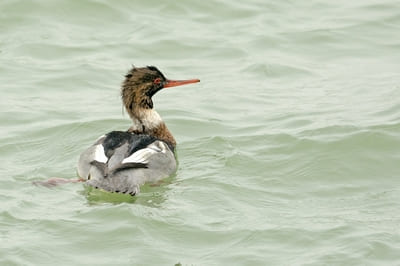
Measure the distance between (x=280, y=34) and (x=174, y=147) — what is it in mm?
4246

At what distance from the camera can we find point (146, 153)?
9.87 meters

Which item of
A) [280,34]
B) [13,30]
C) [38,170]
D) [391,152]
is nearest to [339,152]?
[391,152]

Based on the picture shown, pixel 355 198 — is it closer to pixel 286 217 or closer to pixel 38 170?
pixel 286 217

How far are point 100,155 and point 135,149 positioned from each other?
368 millimetres

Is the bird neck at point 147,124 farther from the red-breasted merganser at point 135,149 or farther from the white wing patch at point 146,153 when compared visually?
the white wing patch at point 146,153

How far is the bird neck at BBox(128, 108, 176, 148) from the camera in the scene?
11.1 metres

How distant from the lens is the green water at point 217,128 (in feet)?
26.7

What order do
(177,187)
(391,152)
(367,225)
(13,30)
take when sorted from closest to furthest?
(367,225)
(177,187)
(391,152)
(13,30)

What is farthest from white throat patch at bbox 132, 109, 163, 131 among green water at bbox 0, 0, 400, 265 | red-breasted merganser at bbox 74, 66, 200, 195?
green water at bbox 0, 0, 400, 265

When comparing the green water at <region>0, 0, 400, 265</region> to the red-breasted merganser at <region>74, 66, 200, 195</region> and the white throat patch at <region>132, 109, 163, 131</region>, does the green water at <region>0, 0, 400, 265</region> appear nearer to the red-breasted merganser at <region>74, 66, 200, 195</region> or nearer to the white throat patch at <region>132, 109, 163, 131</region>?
the red-breasted merganser at <region>74, 66, 200, 195</region>

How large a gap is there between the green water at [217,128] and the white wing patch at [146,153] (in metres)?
0.33

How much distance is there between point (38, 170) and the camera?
10078 millimetres

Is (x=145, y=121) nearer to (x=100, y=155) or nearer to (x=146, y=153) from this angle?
(x=146, y=153)

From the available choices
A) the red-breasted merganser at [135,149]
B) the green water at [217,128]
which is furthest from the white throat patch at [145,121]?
the green water at [217,128]
